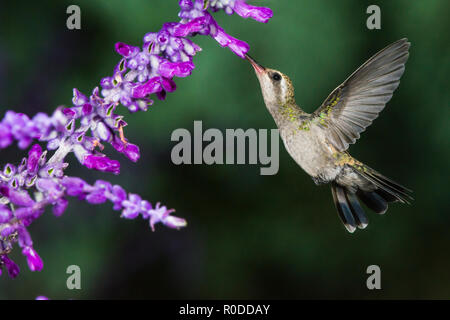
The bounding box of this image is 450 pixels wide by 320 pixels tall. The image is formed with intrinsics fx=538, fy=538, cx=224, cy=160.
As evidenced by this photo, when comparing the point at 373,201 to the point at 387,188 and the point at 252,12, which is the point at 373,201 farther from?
the point at 252,12

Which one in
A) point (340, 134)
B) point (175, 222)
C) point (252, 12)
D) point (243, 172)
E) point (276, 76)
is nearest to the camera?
point (175, 222)

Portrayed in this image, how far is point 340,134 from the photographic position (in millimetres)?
2766

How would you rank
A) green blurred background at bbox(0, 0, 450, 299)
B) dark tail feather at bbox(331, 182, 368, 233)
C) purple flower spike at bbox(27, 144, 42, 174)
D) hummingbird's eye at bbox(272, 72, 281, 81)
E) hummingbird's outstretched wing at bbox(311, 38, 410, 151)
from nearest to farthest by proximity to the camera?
purple flower spike at bbox(27, 144, 42, 174)
hummingbird's outstretched wing at bbox(311, 38, 410, 151)
hummingbird's eye at bbox(272, 72, 281, 81)
dark tail feather at bbox(331, 182, 368, 233)
green blurred background at bbox(0, 0, 450, 299)

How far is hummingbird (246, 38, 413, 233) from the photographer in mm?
2650

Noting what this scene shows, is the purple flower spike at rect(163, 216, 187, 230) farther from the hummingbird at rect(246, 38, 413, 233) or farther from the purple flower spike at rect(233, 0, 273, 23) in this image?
the hummingbird at rect(246, 38, 413, 233)

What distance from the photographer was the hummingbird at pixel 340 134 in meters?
2.65

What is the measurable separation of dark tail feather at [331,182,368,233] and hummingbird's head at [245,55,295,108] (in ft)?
1.90

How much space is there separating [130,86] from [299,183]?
11.9 ft

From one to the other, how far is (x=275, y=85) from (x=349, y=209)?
2.49ft

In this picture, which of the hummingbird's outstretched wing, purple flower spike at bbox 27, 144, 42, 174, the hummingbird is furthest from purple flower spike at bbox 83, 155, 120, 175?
the hummingbird's outstretched wing

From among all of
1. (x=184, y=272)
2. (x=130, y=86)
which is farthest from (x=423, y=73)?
(x=130, y=86)

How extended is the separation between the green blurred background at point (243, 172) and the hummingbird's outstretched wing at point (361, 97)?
162cm

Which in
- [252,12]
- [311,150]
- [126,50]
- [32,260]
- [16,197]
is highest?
[252,12]

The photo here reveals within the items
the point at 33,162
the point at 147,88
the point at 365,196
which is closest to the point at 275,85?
the point at 365,196
